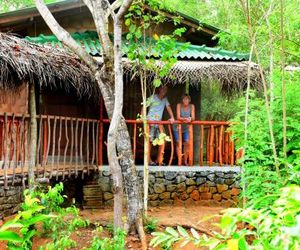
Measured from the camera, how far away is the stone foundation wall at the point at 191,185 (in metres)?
8.95

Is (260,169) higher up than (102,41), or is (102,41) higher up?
(102,41)

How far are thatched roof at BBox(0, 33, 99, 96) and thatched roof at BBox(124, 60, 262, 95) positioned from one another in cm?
123

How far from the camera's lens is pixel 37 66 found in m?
6.68

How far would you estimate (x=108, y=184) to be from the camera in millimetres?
8773

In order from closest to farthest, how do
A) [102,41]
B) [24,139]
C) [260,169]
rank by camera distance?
[260,169] → [102,41] → [24,139]

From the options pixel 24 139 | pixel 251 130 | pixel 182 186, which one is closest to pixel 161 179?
A: pixel 182 186

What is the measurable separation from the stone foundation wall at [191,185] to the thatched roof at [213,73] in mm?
1864

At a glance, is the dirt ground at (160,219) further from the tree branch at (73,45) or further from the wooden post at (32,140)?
the tree branch at (73,45)

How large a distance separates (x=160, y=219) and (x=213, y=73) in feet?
10.7

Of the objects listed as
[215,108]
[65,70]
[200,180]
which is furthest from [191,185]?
[215,108]

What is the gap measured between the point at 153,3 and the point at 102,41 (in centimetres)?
126

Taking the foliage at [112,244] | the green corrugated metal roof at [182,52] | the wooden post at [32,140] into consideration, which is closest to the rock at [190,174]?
the green corrugated metal roof at [182,52]

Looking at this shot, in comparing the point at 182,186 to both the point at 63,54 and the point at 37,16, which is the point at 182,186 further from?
the point at 37,16

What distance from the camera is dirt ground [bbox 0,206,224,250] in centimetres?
606
